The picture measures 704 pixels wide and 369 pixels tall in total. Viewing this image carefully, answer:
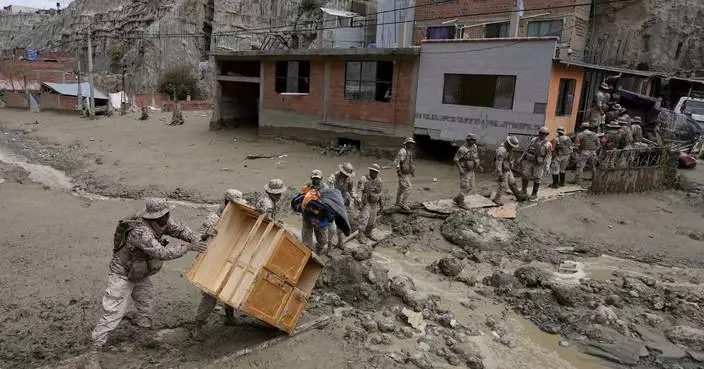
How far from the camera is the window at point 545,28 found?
2361 cm

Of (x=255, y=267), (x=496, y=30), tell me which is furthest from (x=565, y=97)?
(x=255, y=267)

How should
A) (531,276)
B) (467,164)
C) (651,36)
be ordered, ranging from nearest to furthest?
(531,276) < (467,164) < (651,36)

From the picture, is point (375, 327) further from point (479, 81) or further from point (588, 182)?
point (479, 81)

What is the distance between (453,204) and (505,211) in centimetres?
116

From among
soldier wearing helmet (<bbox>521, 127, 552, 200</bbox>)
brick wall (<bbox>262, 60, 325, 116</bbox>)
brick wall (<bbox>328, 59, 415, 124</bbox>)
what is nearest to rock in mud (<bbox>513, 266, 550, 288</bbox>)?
soldier wearing helmet (<bbox>521, 127, 552, 200</bbox>)

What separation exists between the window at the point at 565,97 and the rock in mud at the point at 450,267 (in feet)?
29.5

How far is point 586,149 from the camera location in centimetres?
1292

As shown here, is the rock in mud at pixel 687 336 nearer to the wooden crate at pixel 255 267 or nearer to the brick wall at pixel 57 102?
the wooden crate at pixel 255 267

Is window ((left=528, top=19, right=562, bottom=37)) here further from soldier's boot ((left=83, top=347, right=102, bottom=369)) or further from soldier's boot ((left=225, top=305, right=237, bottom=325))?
soldier's boot ((left=83, top=347, right=102, bottom=369))

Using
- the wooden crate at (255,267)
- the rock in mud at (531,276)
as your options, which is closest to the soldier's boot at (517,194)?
the rock in mud at (531,276)

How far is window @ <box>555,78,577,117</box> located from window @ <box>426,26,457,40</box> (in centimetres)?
1186

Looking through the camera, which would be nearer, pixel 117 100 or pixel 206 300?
pixel 206 300

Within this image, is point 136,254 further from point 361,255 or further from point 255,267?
point 361,255

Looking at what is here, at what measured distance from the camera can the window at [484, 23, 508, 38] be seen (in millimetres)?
24859
